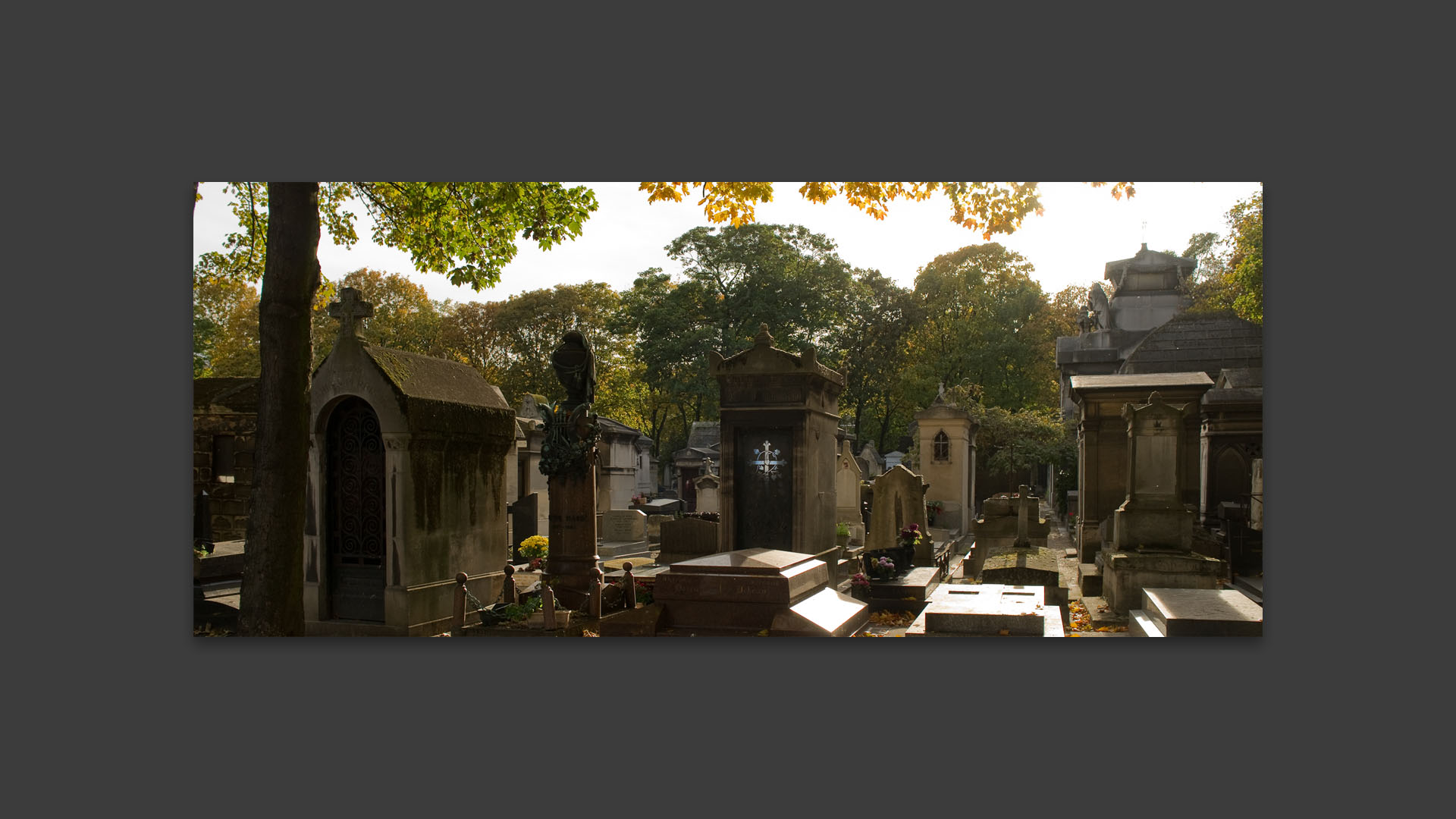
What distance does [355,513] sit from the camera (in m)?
7.30

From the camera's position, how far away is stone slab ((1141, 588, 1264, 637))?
5961 millimetres

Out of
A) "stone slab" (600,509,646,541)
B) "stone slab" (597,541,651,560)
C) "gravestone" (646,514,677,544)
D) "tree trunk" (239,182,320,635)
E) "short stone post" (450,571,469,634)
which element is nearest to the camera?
"tree trunk" (239,182,320,635)

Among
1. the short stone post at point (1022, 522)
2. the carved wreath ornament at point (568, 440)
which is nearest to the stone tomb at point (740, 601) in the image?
the carved wreath ornament at point (568, 440)

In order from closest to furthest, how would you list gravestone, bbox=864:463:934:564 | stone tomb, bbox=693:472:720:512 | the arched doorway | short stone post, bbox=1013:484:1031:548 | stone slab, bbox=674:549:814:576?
stone slab, bbox=674:549:814:576 → the arched doorway → gravestone, bbox=864:463:934:564 → short stone post, bbox=1013:484:1031:548 → stone tomb, bbox=693:472:720:512

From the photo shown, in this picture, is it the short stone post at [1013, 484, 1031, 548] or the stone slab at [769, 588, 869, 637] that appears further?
the short stone post at [1013, 484, 1031, 548]

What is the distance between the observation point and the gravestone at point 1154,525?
25.3 feet

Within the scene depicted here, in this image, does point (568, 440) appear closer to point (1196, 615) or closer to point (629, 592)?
point (629, 592)

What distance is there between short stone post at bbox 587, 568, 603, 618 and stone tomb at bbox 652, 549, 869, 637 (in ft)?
1.31

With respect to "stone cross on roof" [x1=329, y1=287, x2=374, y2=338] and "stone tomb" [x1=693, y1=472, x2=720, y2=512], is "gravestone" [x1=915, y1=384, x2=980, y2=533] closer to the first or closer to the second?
"stone tomb" [x1=693, y1=472, x2=720, y2=512]

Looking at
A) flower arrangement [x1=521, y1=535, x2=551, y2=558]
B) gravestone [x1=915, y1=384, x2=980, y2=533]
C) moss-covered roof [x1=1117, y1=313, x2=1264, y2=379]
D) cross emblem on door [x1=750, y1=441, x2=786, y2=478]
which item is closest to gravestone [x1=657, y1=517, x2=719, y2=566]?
cross emblem on door [x1=750, y1=441, x2=786, y2=478]

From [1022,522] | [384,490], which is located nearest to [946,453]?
[1022,522]

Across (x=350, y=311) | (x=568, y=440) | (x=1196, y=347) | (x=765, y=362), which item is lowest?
(x=568, y=440)

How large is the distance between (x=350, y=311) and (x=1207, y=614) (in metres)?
6.17

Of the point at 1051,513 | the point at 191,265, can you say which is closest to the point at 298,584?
the point at 191,265
